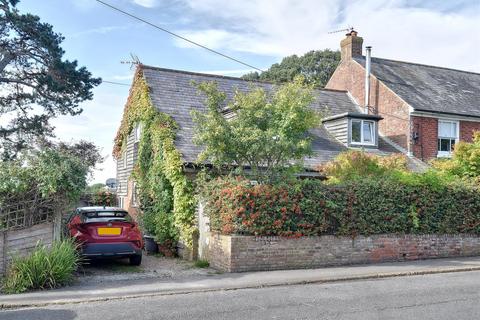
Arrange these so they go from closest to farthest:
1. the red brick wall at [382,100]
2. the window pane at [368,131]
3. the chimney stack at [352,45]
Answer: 1. the window pane at [368,131]
2. the red brick wall at [382,100]
3. the chimney stack at [352,45]

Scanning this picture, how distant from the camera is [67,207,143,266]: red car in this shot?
10977 millimetres

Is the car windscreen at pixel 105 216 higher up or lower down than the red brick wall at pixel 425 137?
lower down

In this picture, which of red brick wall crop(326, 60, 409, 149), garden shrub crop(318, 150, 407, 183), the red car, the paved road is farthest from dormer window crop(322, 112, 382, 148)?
the red car

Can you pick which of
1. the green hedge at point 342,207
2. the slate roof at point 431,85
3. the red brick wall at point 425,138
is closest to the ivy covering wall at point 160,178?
the green hedge at point 342,207

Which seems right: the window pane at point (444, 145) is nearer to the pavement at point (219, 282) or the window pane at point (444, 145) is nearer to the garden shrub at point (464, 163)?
the garden shrub at point (464, 163)

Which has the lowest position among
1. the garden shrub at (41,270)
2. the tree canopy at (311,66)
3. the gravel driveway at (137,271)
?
the gravel driveway at (137,271)

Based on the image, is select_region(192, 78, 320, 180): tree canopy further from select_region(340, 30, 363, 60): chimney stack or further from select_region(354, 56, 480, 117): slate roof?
select_region(340, 30, 363, 60): chimney stack

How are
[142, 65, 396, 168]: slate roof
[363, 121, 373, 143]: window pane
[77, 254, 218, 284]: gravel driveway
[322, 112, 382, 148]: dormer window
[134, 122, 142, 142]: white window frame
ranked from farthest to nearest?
[363, 121, 373, 143]: window pane
[322, 112, 382, 148]: dormer window
[134, 122, 142, 142]: white window frame
[142, 65, 396, 168]: slate roof
[77, 254, 218, 284]: gravel driveway

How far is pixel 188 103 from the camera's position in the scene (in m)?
18.0

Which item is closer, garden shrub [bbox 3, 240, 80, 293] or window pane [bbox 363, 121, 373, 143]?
garden shrub [bbox 3, 240, 80, 293]

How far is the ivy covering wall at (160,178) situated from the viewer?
44.7 ft

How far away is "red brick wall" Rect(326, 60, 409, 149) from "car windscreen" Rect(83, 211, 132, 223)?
14013mm

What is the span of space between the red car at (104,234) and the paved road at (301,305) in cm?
308

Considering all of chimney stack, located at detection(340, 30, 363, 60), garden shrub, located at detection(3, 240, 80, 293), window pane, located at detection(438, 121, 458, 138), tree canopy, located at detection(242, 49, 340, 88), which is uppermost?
tree canopy, located at detection(242, 49, 340, 88)
